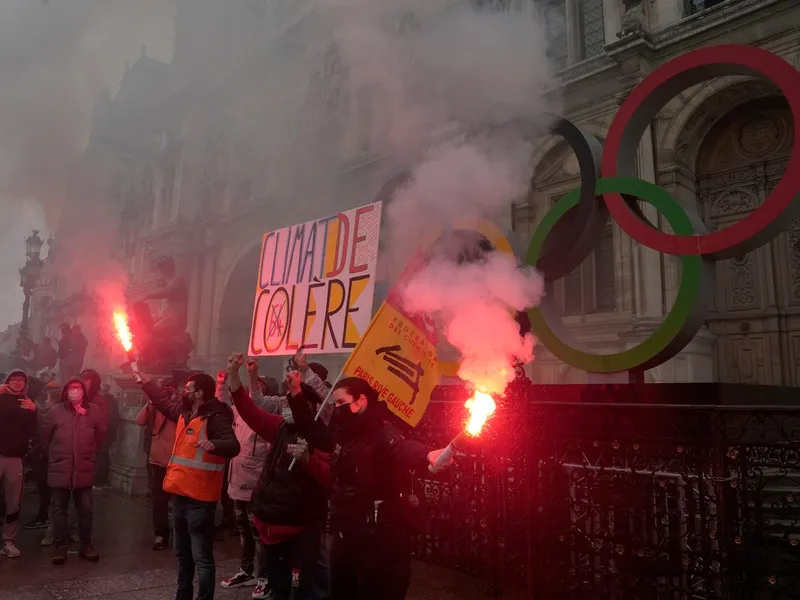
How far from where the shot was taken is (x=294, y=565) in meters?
3.78

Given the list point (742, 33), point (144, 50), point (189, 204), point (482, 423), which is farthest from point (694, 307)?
point (189, 204)

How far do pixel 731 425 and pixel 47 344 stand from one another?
1731cm

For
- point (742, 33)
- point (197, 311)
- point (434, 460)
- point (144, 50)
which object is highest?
point (144, 50)

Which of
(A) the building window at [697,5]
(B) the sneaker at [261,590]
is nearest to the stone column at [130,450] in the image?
(B) the sneaker at [261,590]

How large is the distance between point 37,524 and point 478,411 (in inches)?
275

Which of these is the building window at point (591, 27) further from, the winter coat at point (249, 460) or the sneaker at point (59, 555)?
the sneaker at point (59, 555)

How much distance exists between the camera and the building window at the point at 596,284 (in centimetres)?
1152

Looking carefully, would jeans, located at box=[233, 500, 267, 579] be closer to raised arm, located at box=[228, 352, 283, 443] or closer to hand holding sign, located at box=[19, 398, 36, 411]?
raised arm, located at box=[228, 352, 283, 443]

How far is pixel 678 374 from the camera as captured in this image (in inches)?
380

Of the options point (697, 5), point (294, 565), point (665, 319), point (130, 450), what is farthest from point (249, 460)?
point (697, 5)

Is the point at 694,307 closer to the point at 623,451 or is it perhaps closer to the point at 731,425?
the point at 731,425

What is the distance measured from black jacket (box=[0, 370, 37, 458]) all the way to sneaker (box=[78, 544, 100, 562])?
4.10ft

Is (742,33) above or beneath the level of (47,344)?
above

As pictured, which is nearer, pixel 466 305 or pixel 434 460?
pixel 434 460
